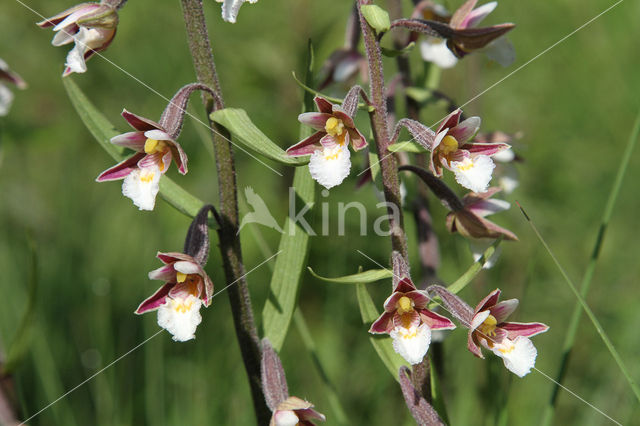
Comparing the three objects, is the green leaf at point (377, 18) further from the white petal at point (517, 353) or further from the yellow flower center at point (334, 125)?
the white petal at point (517, 353)

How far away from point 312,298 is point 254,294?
291mm

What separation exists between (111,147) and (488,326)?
106cm

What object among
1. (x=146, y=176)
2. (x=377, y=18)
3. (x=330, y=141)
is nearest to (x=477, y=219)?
(x=330, y=141)

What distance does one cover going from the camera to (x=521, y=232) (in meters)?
3.08

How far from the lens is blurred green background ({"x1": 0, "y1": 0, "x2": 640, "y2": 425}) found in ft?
7.80

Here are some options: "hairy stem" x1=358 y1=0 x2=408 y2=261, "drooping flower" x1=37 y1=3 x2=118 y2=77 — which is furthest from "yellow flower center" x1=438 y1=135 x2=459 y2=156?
"drooping flower" x1=37 y1=3 x2=118 y2=77

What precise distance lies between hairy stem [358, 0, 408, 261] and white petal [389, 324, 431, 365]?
7.2 inches

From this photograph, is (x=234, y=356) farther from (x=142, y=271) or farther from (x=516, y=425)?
(x=516, y=425)

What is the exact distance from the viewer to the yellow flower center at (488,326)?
1.37m

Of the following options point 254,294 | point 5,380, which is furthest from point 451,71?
point 5,380

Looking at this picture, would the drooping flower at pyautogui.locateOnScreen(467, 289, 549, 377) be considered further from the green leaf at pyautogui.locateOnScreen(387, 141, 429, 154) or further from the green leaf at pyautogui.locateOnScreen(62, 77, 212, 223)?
the green leaf at pyautogui.locateOnScreen(62, 77, 212, 223)

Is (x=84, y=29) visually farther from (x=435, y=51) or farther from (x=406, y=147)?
(x=435, y=51)

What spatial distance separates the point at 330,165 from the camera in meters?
1.39

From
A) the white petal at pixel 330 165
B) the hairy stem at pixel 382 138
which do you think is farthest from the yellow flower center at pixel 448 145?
the white petal at pixel 330 165
